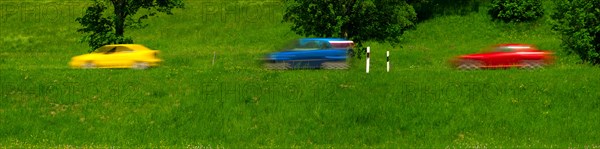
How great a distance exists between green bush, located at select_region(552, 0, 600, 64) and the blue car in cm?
956

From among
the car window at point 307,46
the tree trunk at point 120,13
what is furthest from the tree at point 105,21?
the car window at point 307,46

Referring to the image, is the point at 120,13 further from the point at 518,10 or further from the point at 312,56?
the point at 518,10

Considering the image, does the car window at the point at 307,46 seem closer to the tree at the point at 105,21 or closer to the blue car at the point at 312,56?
the blue car at the point at 312,56

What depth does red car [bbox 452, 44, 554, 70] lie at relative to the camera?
22734mm

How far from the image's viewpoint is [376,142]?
15086mm

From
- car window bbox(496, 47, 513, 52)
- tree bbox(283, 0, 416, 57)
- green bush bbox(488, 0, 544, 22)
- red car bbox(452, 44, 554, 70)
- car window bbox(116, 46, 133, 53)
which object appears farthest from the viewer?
green bush bbox(488, 0, 544, 22)

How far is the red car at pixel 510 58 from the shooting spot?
22.7m

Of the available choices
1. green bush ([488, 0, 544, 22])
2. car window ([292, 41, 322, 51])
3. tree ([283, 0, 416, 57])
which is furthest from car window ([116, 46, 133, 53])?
green bush ([488, 0, 544, 22])

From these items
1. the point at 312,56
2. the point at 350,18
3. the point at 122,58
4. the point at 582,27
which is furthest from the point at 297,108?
the point at 582,27

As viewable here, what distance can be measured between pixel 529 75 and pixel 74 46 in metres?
36.3

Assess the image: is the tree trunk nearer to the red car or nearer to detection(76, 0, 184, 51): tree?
detection(76, 0, 184, 51): tree

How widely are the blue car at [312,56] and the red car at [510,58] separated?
4.93 metres

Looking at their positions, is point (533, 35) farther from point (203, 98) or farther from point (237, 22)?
point (203, 98)

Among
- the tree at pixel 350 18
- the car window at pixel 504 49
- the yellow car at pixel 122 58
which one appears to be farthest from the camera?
the tree at pixel 350 18
